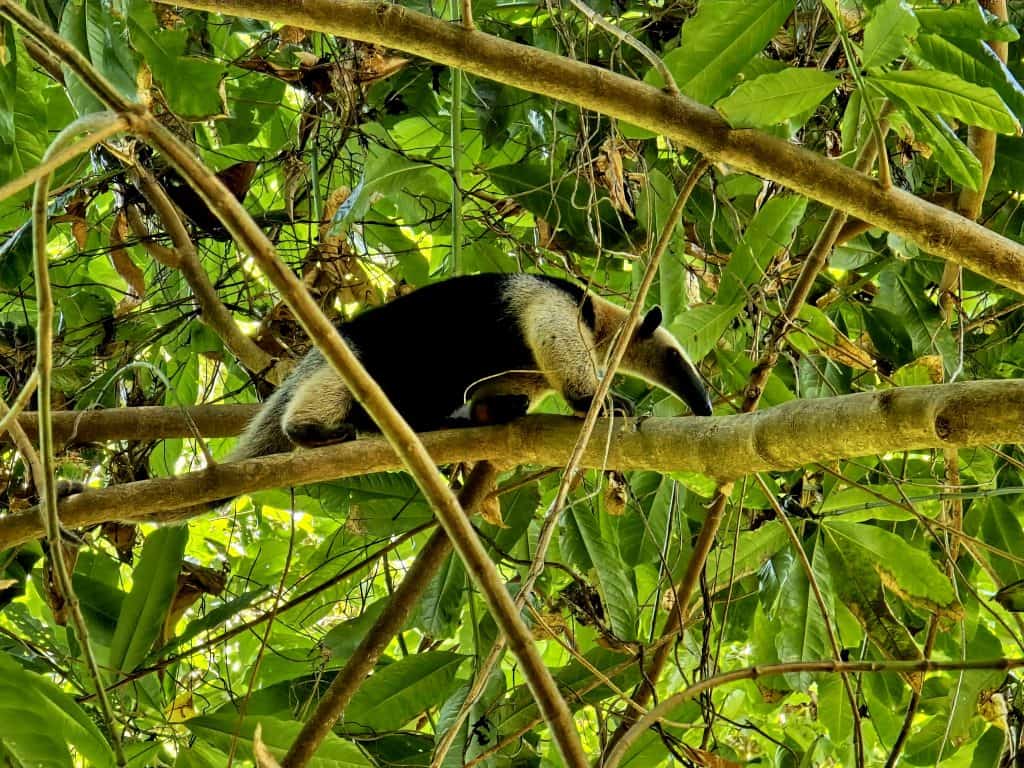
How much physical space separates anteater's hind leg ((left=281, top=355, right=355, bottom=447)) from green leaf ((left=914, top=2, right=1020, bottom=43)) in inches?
89.0

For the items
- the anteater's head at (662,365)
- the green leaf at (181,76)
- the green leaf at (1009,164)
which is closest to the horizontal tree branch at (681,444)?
the green leaf at (181,76)

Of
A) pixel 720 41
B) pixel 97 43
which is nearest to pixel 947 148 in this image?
pixel 720 41

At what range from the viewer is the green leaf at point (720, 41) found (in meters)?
2.26

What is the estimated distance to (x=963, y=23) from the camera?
203cm

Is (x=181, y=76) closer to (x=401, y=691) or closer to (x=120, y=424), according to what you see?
(x=120, y=424)

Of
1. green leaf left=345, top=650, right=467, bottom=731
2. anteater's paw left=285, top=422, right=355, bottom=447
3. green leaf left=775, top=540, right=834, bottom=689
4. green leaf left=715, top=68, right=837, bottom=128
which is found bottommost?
green leaf left=345, top=650, right=467, bottom=731

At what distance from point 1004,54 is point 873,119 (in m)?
0.95

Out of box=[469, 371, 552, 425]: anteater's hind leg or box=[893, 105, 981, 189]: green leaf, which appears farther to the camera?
box=[469, 371, 552, 425]: anteater's hind leg

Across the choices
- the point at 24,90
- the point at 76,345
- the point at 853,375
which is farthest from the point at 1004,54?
the point at 76,345

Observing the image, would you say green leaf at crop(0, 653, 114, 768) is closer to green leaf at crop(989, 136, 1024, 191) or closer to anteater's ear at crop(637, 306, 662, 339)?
anteater's ear at crop(637, 306, 662, 339)

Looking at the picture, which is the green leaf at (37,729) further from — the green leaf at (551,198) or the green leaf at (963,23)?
the green leaf at (551,198)

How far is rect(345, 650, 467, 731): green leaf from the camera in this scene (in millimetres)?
3576

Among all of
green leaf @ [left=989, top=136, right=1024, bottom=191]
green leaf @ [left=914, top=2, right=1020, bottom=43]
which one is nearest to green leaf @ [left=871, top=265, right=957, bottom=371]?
green leaf @ [left=989, top=136, right=1024, bottom=191]

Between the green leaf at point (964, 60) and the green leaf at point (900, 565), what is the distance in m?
1.22
